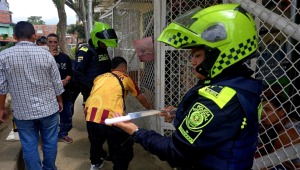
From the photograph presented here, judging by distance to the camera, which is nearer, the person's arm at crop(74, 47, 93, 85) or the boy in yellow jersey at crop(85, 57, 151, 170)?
the boy in yellow jersey at crop(85, 57, 151, 170)

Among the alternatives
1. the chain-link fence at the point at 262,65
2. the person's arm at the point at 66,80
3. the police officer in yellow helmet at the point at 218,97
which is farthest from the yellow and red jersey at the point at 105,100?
the police officer in yellow helmet at the point at 218,97

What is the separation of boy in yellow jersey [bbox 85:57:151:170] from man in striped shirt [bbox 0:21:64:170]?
44 centimetres

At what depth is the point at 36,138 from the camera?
3.05 meters

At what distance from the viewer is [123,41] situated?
5871 millimetres

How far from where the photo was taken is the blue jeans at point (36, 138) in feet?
9.64

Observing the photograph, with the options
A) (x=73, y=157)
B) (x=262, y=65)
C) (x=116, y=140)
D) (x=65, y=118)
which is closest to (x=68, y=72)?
(x=65, y=118)

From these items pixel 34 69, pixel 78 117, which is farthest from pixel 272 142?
pixel 78 117

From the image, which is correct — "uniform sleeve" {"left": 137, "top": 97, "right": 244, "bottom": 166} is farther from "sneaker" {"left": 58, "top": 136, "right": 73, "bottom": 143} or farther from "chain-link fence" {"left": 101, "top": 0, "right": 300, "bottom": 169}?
"sneaker" {"left": 58, "top": 136, "right": 73, "bottom": 143}

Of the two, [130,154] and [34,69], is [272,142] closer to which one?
[130,154]

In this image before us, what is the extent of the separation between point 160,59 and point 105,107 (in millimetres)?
915

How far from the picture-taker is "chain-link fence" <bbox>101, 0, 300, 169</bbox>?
2031mm

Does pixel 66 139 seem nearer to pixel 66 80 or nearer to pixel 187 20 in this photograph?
pixel 66 80

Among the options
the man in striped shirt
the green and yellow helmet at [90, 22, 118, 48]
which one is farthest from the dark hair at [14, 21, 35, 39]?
the green and yellow helmet at [90, 22, 118, 48]

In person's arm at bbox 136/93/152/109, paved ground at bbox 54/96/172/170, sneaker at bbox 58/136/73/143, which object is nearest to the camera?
person's arm at bbox 136/93/152/109
